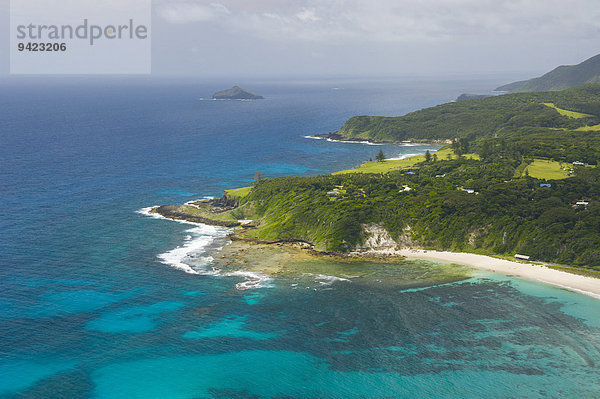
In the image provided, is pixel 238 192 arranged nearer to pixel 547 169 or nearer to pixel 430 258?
pixel 430 258

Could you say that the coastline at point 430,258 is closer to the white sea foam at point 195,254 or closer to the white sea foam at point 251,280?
the white sea foam at point 251,280

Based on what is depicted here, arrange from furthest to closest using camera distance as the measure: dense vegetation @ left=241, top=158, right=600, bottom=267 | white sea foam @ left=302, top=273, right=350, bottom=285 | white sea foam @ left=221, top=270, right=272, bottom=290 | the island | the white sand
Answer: dense vegetation @ left=241, top=158, right=600, bottom=267, the island, white sea foam @ left=302, top=273, right=350, bottom=285, white sea foam @ left=221, top=270, right=272, bottom=290, the white sand

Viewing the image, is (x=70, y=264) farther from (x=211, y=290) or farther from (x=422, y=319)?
(x=422, y=319)

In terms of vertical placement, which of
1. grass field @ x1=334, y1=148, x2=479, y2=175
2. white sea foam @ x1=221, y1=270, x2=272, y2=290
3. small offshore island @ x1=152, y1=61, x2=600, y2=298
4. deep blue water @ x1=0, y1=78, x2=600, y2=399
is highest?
grass field @ x1=334, y1=148, x2=479, y2=175

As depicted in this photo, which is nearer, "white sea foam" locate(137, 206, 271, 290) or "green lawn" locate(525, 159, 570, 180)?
"white sea foam" locate(137, 206, 271, 290)

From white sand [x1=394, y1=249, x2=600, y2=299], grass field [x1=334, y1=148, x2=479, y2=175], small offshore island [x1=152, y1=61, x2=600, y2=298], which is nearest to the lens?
white sand [x1=394, y1=249, x2=600, y2=299]

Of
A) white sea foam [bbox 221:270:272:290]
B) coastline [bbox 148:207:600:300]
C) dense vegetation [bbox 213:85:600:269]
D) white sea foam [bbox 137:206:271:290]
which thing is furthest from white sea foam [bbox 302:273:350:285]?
dense vegetation [bbox 213:85:600:269]

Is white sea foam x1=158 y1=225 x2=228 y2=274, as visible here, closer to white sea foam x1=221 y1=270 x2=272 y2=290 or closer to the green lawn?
white sea foam x1=221 y1=270 x2=272 y2=290
